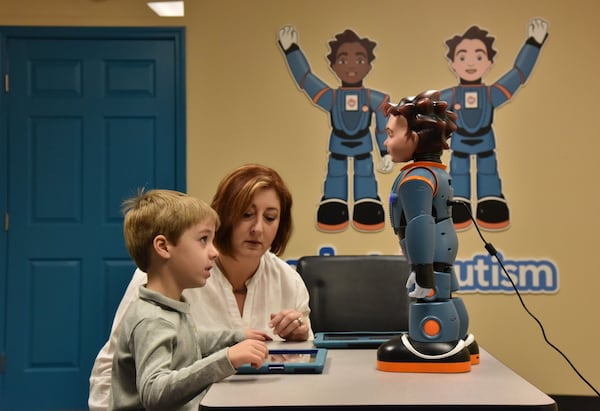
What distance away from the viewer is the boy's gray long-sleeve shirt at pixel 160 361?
1.09m

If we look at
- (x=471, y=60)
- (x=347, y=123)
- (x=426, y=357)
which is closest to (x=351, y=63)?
(x=347, y=123)

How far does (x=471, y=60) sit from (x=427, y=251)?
2.62 m

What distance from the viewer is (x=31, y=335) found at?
11.5ft

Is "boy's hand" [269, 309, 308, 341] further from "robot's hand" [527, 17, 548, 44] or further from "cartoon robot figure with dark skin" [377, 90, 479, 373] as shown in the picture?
"robot's hand" [527, 17, 548, 44]

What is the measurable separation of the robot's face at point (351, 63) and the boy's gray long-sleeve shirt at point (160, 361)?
7.85 feet

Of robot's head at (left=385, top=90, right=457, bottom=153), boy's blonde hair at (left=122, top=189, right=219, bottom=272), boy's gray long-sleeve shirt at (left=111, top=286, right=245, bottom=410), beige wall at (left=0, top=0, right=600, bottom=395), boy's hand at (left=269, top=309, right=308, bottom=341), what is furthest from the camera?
beige wall at (left=0, top=0, right=600, bottom=395)

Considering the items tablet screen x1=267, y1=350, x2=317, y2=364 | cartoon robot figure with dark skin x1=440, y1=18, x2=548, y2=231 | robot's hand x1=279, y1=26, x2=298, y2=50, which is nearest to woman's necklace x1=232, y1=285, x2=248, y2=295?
tablet screen x1=267, y1=350, x2=317, y2=364

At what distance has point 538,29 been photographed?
3.51 m

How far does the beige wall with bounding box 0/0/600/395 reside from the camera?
136 inches

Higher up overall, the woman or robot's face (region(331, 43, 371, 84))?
robot's face (region(331, 43, 371, 84))

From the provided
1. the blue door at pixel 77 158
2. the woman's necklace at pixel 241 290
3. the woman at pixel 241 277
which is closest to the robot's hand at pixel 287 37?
the blue door at pixel 77 158

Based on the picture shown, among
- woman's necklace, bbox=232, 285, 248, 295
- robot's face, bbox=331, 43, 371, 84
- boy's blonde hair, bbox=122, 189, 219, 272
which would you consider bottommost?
woman's necklace, bbox=232, 285, 248, 295

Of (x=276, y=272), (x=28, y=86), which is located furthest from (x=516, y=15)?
(x=28, y=86)

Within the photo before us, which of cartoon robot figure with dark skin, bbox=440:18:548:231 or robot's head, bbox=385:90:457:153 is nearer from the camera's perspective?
robot's head, bbox=385:90:457:153
